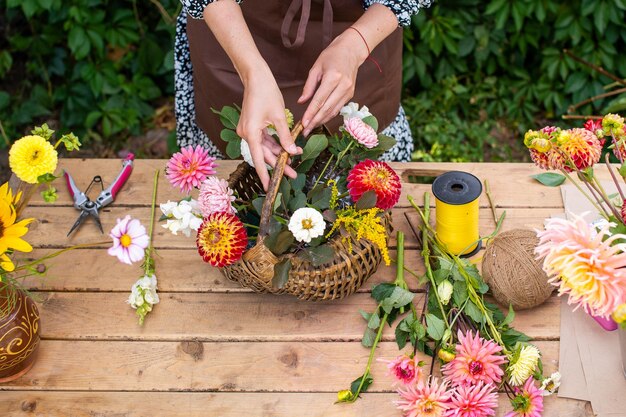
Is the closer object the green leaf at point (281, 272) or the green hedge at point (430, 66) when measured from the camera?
the green leaf at point (281, 272)

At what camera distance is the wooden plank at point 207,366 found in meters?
1.20

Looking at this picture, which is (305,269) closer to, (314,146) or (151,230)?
(314,146)

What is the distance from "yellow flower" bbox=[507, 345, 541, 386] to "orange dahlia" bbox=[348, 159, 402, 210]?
0.33 meters

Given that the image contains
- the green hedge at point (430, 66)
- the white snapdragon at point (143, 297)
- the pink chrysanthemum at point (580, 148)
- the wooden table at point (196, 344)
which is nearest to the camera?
the pink chrysanthemum at point (580, 148)

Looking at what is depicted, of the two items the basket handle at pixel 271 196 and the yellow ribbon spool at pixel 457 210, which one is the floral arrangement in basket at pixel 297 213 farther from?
the yellow ribbon spool at pixel 457 210

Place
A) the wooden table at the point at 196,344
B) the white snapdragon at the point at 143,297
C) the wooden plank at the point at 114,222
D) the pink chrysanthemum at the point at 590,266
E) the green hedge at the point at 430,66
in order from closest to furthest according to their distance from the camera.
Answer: the pink chrysanthemum at the point at 590,266
the wooden table at the point at 196,344
the white snapdragon at the point at 143,297
the wooden plank at the point at 114,222
the green hedge at the point at 430,66

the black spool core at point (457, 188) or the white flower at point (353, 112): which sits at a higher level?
the white flower at point (353, 112)

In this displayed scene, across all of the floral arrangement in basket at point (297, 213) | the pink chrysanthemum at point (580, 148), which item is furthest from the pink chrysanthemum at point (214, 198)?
the pink chrysanthemum at point (580, 148)

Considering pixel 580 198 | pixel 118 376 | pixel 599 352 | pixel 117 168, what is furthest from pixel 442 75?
pixel 118 376

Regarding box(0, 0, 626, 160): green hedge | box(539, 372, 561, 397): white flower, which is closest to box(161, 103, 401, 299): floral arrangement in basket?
→ box(539, 372, 561, 397): white flower

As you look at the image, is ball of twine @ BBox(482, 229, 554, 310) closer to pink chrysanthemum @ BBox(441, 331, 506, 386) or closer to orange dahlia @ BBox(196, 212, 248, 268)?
pink chrysanthemum @ BBox(441, 331, 506, 386)

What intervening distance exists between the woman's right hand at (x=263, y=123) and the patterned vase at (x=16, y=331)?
0.46 meters

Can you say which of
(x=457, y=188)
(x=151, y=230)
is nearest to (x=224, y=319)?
(x=151, y=230)

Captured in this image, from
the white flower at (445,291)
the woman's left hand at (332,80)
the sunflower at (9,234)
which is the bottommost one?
the white flower at (445,291)
